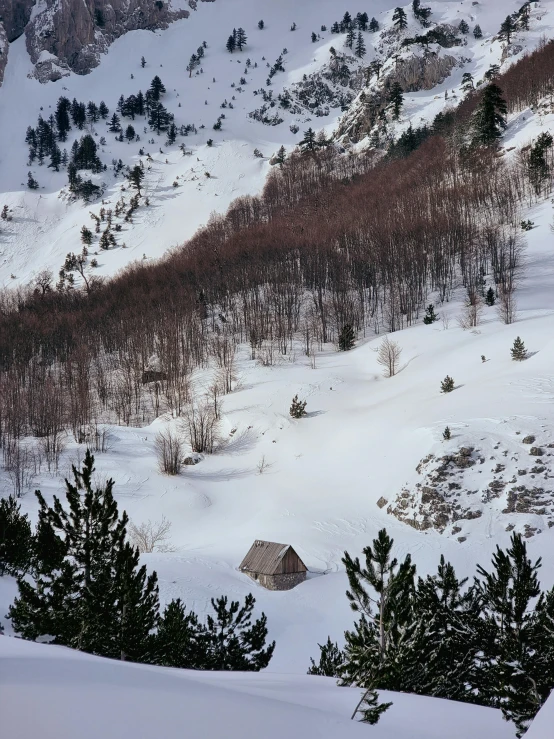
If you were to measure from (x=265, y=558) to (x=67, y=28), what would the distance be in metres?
188

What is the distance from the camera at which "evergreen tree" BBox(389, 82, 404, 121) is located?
101m

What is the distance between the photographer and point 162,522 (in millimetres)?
30953

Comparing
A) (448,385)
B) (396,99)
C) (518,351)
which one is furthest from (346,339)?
(396,99)

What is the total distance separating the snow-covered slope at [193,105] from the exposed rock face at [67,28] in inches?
152

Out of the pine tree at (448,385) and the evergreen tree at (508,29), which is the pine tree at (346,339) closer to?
the pine tree at (448,385)

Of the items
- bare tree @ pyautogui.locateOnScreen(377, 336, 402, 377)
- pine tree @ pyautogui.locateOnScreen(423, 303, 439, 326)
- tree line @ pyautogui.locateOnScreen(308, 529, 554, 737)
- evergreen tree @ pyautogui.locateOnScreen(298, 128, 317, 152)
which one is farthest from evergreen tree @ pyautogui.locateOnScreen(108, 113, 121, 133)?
tree line @ pyautogui.locateOnScreen(308, 529, 554, 737)

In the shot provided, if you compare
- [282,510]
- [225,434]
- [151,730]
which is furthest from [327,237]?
[151,730]

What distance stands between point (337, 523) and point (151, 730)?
24020 mm

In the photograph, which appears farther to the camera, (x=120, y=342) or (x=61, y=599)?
(x=120, y=342)

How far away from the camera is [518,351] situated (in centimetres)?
3300

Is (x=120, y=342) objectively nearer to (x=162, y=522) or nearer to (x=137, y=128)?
(x=162, y=522)

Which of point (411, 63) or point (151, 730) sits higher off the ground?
point (411, 63)

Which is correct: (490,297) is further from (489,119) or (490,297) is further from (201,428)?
(489,119)

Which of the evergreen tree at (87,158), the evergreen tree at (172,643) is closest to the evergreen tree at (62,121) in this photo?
the evergreen tree at (87,158)
